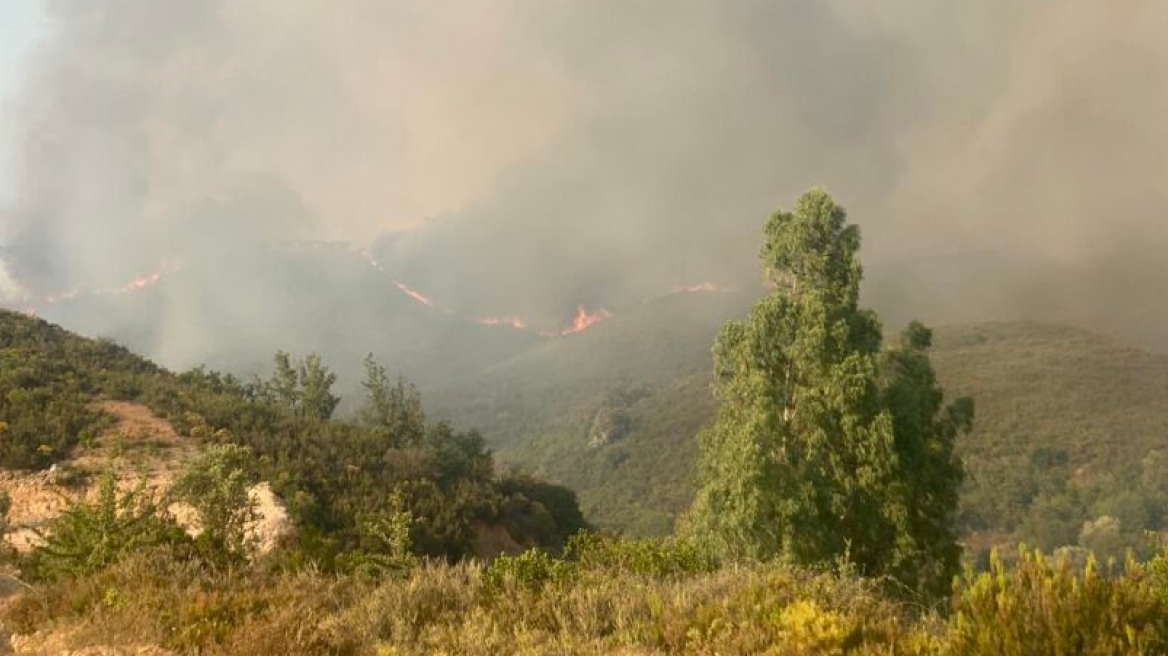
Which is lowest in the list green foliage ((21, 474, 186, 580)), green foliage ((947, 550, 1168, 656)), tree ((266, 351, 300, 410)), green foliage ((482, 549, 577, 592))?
green foliage ((482, 549, 577, 592))

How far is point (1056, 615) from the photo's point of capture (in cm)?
523

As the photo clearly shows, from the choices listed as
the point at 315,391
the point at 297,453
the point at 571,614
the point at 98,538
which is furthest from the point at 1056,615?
the point at 315,391

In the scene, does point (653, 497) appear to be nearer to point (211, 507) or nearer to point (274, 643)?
point (211, 507)

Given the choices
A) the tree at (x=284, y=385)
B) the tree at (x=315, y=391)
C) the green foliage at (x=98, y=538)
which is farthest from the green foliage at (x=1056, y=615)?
the tree at (x=284, y=385)

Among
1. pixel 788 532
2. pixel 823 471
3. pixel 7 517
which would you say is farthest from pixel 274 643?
pixel 7 517

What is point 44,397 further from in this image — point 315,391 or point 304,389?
point 304,389

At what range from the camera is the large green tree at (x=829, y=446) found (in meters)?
18.7

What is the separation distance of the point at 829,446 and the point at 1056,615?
49.1 ft

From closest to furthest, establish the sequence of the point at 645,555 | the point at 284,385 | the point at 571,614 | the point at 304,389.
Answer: the point at 571,614, the point at 645,555, the point at 304,389, the point at 284,385

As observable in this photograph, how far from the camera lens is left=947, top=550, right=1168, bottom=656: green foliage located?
504 cm

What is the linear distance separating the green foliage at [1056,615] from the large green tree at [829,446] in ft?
41.6

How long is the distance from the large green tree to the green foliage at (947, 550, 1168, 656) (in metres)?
12.7

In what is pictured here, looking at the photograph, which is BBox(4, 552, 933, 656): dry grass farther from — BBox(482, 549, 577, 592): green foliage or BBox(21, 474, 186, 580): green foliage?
BBox(21, 474, 186, 580): green foliage

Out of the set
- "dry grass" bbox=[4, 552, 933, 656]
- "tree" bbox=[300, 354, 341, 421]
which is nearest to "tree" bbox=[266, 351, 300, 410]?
"tree" bbox=[300, 354, 341, 421]
